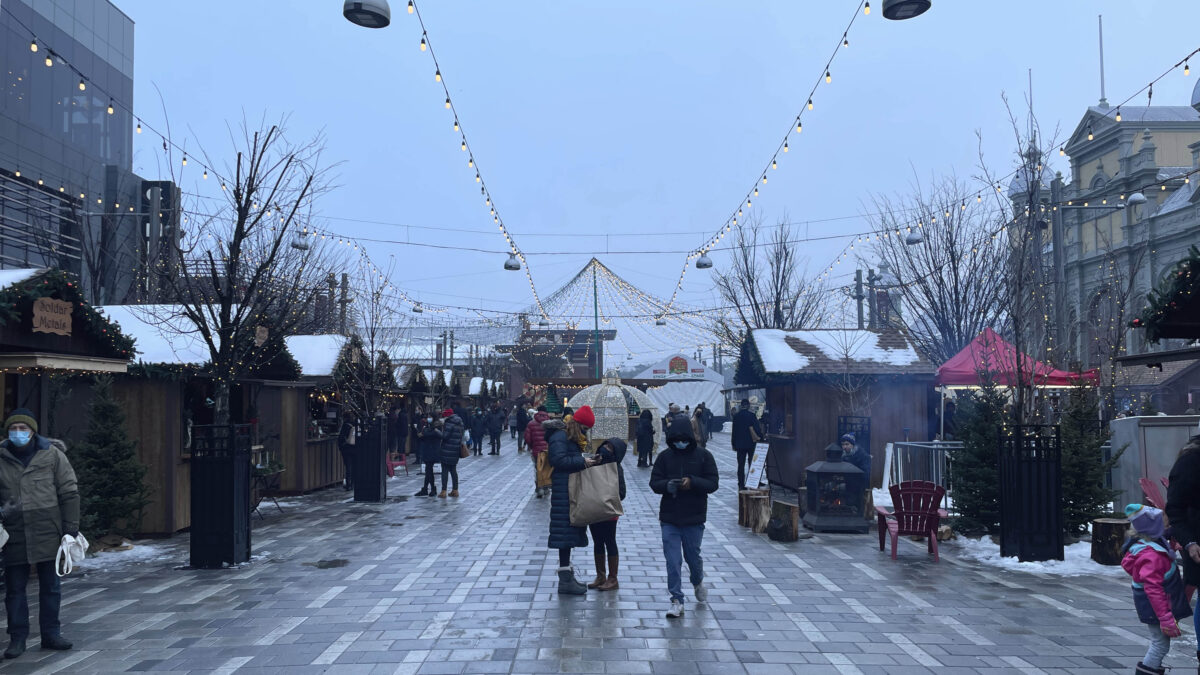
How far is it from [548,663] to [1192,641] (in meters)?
4.86

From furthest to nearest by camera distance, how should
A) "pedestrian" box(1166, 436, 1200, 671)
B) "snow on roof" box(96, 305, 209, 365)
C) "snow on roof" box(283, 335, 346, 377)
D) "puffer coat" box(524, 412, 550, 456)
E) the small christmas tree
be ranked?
1. "snow on roof" box(283, 335, 346, 377)
2. "puffer coat" box(524, 412, 550, 456)
3. "snow on roof" box(96, 305, 209, 365)
4. the small christmas tree
5. "pedestrian" box(1166, 436, 1200, 671)

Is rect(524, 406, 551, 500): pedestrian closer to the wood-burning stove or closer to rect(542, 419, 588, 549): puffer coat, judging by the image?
the wood-burning stove

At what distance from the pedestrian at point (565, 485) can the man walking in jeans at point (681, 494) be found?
855mm

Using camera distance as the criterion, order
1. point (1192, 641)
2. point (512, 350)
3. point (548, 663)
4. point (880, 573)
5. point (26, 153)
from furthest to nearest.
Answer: point (512, 350), point (26, 153), point (880, 573), point (1192, 641), point (548, 663)

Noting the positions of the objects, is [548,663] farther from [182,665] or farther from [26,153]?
[26,153]

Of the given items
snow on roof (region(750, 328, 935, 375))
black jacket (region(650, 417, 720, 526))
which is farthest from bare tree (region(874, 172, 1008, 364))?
black jacket (region(650, 417, 720, 526))

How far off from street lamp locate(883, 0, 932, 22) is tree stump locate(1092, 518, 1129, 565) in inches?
235

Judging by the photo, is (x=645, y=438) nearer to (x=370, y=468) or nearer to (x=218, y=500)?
(x=370, y=468)

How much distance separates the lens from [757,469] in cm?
1529

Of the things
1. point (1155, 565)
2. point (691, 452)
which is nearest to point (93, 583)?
point (691, 452)

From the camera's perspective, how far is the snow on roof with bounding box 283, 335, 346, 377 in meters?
19.2

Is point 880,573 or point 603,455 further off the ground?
point 603,455

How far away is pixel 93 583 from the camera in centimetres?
926

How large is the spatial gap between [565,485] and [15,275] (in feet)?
20.5
